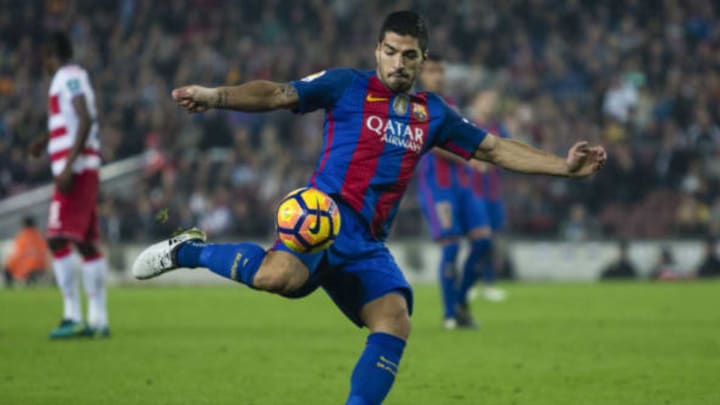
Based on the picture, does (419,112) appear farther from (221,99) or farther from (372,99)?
(221,99)

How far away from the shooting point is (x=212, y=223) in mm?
22922

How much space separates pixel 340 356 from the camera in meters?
9.28

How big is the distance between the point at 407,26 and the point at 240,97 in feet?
3.05

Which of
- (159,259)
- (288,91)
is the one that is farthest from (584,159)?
(159,259)

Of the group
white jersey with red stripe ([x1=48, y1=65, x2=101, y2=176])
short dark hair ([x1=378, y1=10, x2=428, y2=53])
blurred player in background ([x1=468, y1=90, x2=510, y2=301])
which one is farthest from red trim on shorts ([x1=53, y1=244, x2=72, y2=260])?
short dark hair ([x1=378, y1=10, x2=428, y2=53])

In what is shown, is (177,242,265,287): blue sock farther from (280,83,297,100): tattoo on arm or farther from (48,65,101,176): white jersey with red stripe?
(48,65,101,176): white jersey with red stripe

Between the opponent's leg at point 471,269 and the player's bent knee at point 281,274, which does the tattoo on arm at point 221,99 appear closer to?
the player's bent knee at point 281,274

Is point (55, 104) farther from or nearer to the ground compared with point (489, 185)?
farther from the ground

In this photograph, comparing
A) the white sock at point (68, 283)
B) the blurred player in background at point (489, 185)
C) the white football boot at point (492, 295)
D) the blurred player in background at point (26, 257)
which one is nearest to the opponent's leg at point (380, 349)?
the white sock at point (68, 283)

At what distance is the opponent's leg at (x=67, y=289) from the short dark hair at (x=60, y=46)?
5.34ft

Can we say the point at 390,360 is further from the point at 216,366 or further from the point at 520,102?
the point at 520,102

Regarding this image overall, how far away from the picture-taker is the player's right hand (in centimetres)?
525

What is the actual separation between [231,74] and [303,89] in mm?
20429

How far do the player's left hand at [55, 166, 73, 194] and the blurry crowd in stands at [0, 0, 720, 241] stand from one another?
12.0 meters
